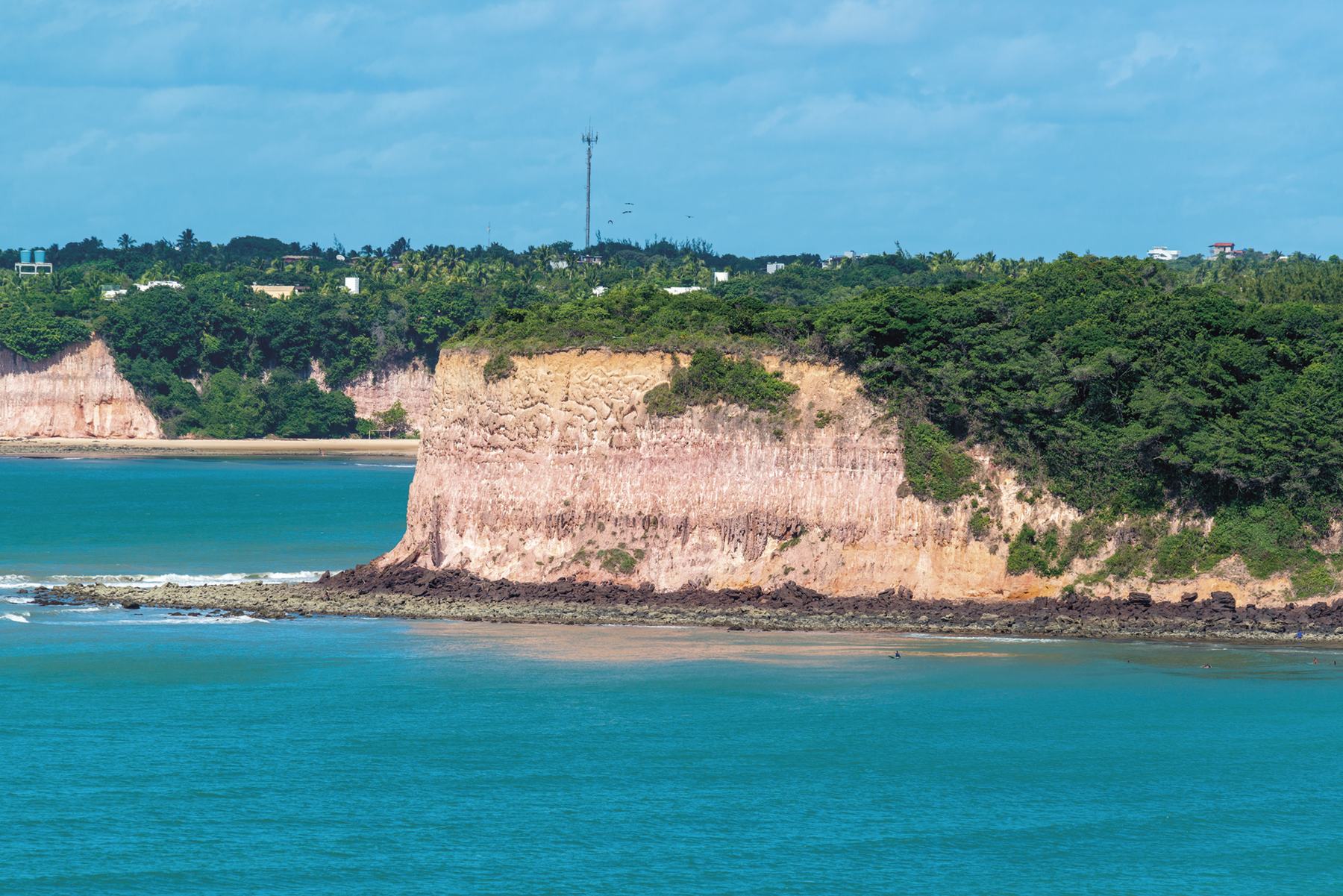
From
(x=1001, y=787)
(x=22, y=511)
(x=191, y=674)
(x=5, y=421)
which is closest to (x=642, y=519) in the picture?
(x=191, y=674)

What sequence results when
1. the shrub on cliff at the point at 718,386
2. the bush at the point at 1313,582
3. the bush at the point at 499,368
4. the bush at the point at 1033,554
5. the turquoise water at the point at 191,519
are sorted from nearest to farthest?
the bush at the point at 1313,582 < the bush at the point at 1033,554 < the shrub on cliff at the point at 718,386 < the bush at the point at 499,368 < the turquoise water at the point at 191,519

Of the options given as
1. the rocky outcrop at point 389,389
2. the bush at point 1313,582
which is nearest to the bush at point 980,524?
the bush at point 1313,582

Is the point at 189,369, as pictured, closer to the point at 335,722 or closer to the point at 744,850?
the point at 335,722

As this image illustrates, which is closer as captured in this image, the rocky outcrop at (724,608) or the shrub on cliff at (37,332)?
the rocky outcrop at (724,608)

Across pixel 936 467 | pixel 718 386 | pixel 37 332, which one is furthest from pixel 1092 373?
pixel 37 332

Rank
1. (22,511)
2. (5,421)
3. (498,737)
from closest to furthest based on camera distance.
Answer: (498,737), (22,511), (5,421)

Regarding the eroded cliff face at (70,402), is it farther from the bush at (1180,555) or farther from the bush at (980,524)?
the bush at (1180,555)
